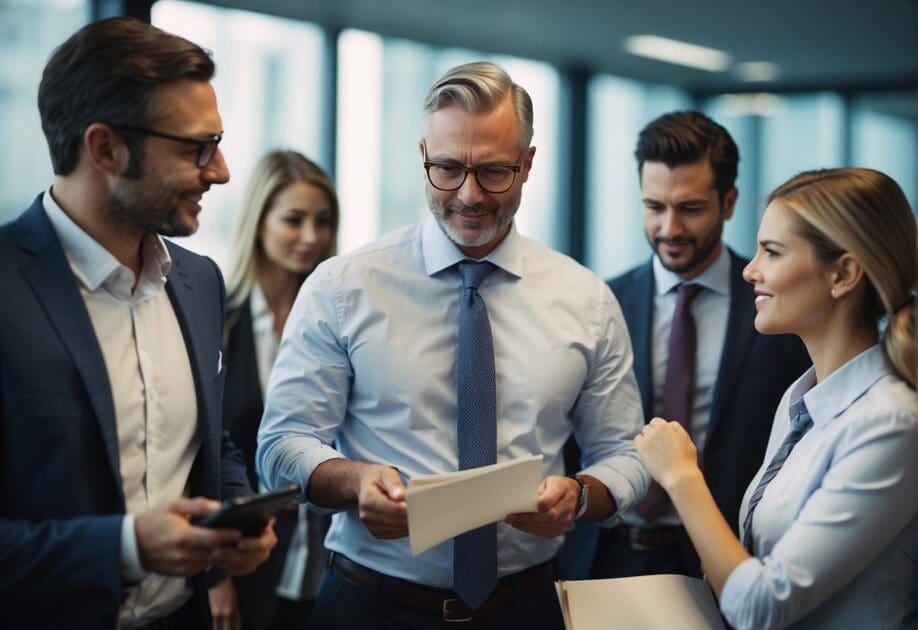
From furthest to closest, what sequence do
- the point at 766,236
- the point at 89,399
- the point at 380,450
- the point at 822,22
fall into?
1. the point at 822,22
2. the point at 380,450
3. the point at 766,236
4. the point at 89,399

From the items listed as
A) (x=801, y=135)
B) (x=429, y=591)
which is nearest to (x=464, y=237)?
(x=429, y=591)

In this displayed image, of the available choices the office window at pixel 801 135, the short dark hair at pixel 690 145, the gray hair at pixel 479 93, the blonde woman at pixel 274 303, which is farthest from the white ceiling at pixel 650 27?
the gray hair at pixel 479 93

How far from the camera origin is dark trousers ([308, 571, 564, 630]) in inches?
84.2

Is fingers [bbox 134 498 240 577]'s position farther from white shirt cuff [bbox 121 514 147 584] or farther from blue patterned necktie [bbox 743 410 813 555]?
blue patterned necktie [bbox 743 410 813 555]

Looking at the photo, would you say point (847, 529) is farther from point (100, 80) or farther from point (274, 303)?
point (274, 303)

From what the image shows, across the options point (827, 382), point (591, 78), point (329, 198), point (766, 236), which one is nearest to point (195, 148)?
point (766, 236)

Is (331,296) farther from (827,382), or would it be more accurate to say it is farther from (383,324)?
(827,382)

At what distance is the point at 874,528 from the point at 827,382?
0.31 m

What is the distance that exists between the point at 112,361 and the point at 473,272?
32.8 inches

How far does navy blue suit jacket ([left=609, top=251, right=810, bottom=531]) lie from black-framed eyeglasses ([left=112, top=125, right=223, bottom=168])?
1.46m

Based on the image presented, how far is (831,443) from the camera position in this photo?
1.81 meters

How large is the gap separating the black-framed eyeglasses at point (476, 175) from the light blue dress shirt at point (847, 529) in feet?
2.73

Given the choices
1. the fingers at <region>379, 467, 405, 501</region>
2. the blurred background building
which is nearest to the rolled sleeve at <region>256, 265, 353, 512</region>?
the fingers at <region>379, 467, 405, 501</region>

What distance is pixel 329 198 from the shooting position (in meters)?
3.70
